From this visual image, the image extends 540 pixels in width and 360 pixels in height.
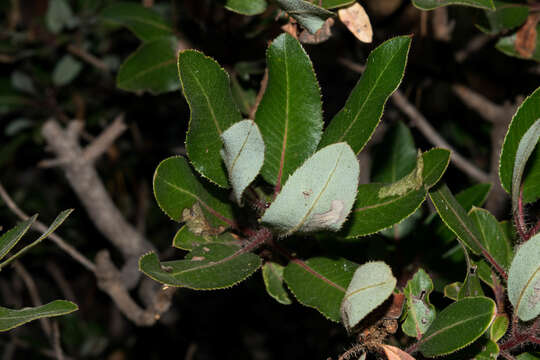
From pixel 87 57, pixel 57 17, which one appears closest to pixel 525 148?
pixel 87 57

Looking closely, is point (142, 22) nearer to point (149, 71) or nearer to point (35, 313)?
point (149, 71)

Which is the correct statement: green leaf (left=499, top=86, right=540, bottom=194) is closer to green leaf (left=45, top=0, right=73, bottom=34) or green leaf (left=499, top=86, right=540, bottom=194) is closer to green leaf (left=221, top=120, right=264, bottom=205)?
green leaf (left=221, top=120, right=264, bottom=205)

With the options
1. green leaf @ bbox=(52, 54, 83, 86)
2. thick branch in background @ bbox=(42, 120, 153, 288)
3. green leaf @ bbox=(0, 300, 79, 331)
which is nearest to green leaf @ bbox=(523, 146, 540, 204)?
green leaf @ bbox=(0, 300, 79, 331)

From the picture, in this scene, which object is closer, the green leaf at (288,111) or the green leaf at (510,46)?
the green leaf at (288,111)

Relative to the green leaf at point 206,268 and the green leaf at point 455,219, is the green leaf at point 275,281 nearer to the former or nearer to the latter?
the green leaf at point 206,268

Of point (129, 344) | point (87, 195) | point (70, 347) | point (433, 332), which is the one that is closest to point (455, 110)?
point (87, 195)

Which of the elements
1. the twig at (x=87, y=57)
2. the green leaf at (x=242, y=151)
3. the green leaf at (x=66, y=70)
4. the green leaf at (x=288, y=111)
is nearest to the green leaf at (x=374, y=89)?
the green leaf at (x=288, y=111)
